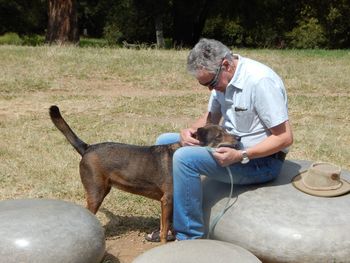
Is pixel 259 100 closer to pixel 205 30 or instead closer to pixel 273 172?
pixel 273 172

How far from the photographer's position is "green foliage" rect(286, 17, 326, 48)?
119 ft

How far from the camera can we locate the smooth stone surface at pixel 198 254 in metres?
3.61

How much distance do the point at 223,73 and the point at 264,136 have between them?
569 mm

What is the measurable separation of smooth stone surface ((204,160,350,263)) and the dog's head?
0.42m

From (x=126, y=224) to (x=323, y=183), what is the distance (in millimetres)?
2037

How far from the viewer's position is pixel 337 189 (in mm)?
4430

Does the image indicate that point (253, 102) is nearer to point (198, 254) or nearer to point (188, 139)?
point (188, 139)

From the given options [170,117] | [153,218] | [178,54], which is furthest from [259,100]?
[178,54]

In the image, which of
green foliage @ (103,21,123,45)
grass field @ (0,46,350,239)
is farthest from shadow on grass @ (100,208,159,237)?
green foliage @ (103,21,123,45)

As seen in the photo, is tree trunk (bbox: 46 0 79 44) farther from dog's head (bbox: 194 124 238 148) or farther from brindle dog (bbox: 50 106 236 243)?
dog's head (bbox: 194 124 238 148)

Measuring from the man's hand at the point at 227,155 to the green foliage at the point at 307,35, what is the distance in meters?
32.6

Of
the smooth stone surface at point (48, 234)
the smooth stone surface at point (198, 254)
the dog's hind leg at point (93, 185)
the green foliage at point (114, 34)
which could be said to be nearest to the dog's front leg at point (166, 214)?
the dog's hind leg at point (93, 185)

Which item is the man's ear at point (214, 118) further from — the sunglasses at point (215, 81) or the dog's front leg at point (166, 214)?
the dog's front leg at point (166, 214)

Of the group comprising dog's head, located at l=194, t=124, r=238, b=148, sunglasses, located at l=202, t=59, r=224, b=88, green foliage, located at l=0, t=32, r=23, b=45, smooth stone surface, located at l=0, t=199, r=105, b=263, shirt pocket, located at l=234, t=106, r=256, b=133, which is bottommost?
green foliage, located at l=0, t=32, r=23, b=45
